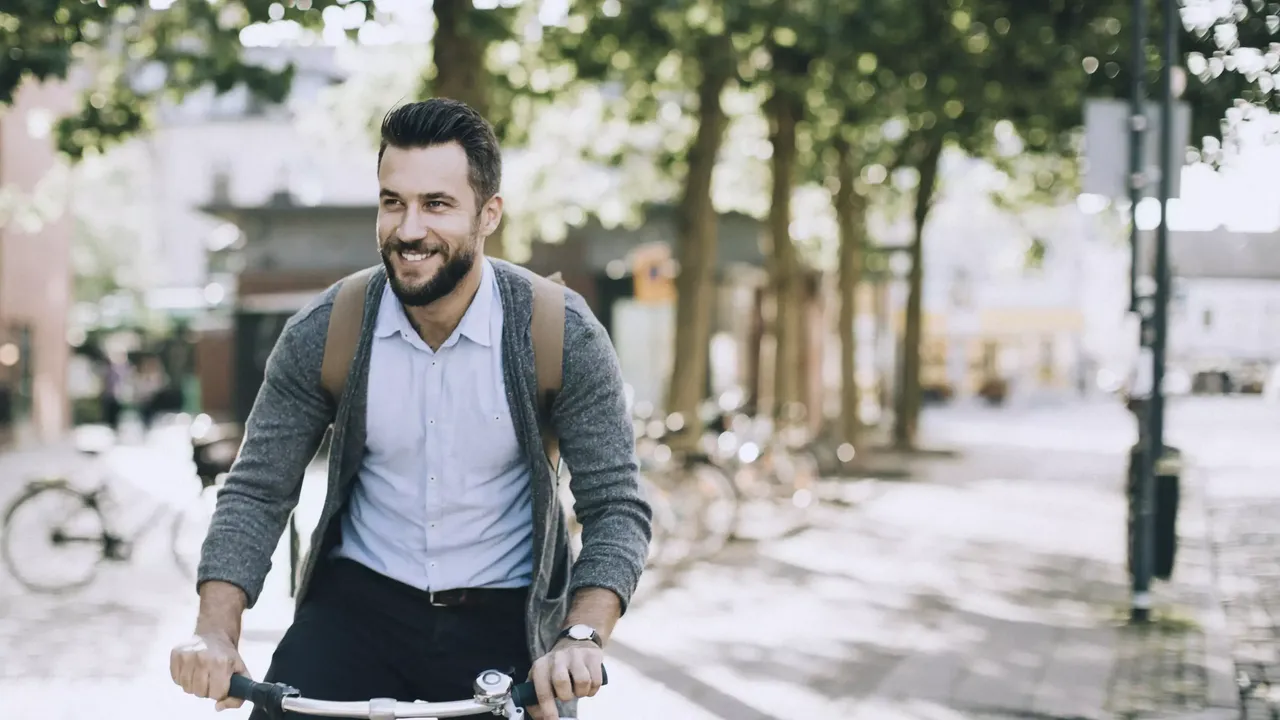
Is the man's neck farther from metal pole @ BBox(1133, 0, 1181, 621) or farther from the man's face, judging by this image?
metal pole @ BBox(1133, 0, 1181, 621)

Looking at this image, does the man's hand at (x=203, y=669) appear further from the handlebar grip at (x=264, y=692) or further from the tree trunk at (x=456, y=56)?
the tree trunk at (x=456, y=56)

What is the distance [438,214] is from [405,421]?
0.39 m

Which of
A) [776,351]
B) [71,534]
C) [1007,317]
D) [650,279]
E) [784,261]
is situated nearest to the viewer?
[71,534]

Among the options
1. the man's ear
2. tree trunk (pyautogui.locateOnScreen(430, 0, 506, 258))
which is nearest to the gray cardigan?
the man's ear

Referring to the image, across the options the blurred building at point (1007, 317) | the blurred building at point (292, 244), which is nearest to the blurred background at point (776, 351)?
the blurred building at point (292, 244)

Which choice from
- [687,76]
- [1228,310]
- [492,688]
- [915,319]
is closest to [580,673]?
[492,688]

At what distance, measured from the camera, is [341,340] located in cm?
303

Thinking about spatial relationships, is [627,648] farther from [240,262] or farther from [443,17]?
[240,262]

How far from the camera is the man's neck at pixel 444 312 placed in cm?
297

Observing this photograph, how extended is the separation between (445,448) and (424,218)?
1.38 feet

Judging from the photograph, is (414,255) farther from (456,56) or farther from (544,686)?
(456,56)

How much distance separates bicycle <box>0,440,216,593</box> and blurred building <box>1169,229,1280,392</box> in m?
67.2

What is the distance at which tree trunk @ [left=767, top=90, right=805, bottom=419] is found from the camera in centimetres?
1988

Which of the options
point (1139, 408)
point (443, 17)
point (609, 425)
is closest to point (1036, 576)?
point (1139, 408)
